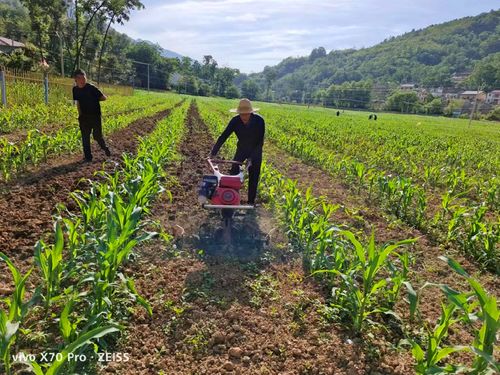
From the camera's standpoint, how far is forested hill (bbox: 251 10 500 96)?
5571 inches

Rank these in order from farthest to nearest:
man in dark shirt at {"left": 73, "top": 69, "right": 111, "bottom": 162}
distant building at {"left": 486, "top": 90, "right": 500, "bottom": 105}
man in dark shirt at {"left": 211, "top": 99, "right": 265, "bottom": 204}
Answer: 1. distant building at {"left": 486, "top": 90, "right": 500, "bottom": 105}
2. man in dark shirt at {"left": 73, "top": 69, "right": 111, "bottom": 162}
3. man in dark shirt at {"left": 211, "top": 99, "right": 265, "bottom": 204}

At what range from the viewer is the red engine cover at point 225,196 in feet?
14.3

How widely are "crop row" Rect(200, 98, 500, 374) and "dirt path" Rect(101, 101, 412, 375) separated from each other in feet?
0.72

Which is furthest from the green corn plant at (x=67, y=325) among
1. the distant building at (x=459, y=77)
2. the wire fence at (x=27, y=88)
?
the distant building at (x=459, y=77)

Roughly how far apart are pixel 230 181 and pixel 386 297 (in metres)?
2.12

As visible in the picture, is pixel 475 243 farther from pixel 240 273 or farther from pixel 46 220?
pixel 46 220

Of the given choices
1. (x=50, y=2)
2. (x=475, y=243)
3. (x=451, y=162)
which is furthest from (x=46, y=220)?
(x=50, y=2)

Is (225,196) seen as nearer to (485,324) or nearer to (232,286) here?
(232,286)

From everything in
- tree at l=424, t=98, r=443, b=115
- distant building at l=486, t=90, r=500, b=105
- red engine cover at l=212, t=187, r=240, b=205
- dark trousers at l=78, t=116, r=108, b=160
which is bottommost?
red engine cover at l=212, t=187, r=240, b=205

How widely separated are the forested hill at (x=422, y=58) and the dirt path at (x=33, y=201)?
127 metres

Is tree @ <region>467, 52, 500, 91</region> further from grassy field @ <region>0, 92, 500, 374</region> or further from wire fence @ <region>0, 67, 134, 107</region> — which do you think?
grassy field @ <region>0, 92, 500, 374</region>

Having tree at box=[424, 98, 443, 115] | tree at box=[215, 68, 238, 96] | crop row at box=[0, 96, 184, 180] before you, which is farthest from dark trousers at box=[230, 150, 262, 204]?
tree at box=[215, 68, 238, 96]

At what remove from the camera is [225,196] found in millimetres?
4355

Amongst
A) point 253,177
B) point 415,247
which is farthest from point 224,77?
point 415,247
